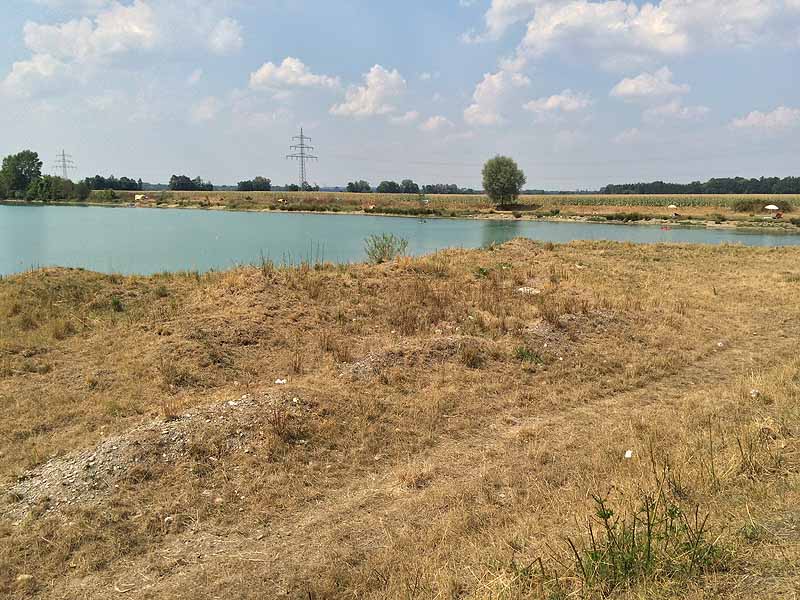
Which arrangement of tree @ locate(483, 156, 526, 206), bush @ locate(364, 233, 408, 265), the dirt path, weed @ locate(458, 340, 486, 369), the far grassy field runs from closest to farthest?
the dirt path < weed @ locate(458, 340, 486, 369) < bush @ locate(364, 233, 408, 265) < the far grassy field < tree @ locate(483, 156, 526, 206)

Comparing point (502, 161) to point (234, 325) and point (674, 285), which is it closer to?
point (674, 285)

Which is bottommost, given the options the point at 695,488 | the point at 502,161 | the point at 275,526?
the point at 275,526

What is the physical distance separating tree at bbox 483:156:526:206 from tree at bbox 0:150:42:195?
334 feet

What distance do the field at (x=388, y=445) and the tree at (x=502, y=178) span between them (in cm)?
9618

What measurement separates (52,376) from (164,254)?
2542 cm

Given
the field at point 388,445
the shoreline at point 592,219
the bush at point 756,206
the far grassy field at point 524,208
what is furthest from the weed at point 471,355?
the bush at point 756,206

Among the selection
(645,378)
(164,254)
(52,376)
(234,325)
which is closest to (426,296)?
(234,325)

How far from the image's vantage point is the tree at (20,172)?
113 m

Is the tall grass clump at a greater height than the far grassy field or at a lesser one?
lesser

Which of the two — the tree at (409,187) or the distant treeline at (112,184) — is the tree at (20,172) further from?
the tree at (409,187)

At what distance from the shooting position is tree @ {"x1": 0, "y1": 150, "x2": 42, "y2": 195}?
11306 centimetres

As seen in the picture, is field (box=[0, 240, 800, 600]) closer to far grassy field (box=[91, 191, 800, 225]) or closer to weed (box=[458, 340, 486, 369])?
weed (box=[458, 340, 486, 369])

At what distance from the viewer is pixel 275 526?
505 cm

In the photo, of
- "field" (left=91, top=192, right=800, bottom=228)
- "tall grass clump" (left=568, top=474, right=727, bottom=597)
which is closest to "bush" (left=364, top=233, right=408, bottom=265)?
"tall grass clump" (left=568, top=474, right=727, bottom=597)
